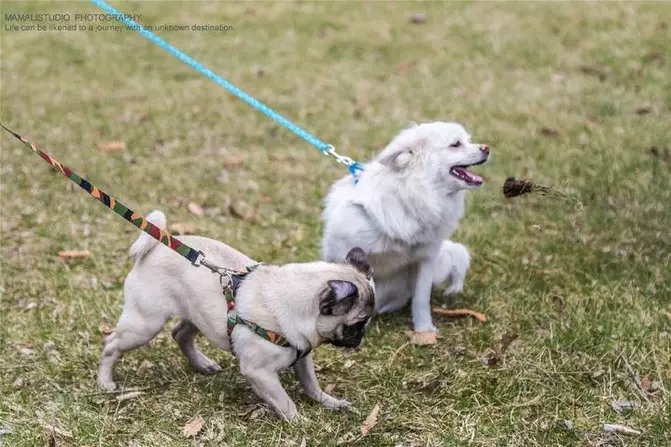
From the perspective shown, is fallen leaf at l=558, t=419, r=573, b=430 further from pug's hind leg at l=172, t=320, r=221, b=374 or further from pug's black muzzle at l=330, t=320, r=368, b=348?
pug's hind leg at l=172, t=320, r=221, b=374

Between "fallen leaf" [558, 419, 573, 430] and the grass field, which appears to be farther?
the grass field

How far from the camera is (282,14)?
1166 cm

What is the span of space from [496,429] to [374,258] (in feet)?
4.37

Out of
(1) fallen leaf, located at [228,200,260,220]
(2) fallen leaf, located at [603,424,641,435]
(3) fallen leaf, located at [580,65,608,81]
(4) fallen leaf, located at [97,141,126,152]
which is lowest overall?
(4) fallen leaf, located at [97,141,126,152]

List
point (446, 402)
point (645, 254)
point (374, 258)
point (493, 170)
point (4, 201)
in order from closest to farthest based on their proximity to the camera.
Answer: point (446, 402) → point (374, 258) → point (645, 254) → point (4, 201) → point (493, 170)

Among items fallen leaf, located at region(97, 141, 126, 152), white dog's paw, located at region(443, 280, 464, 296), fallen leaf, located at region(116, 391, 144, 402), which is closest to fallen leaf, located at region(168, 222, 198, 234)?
fallen leaf, located at region(97, 141, 126, 152)

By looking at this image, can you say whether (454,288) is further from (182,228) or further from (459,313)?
(182,228)

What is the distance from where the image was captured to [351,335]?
345 centimetres

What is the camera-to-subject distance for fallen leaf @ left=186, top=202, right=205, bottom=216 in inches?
252

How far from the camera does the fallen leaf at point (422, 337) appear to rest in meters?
4.46

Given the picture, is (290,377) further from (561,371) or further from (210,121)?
(210,121)

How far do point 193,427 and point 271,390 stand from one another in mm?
430

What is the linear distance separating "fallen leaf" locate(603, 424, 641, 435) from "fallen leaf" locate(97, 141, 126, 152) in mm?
5454

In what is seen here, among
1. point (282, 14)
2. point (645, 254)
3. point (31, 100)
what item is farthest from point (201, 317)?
point (282, 14)
